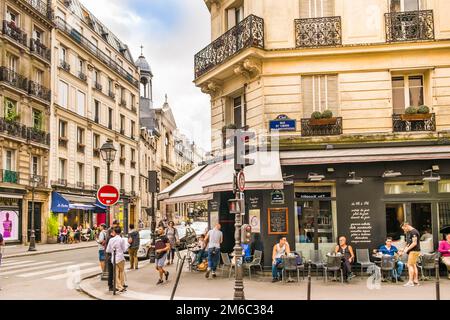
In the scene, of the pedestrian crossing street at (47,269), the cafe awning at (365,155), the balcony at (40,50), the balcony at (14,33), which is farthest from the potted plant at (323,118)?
the balcony at (40,50)

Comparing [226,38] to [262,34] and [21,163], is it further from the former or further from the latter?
[21,163]

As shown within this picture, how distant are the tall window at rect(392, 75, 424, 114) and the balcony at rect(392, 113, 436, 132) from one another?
435 millimetres

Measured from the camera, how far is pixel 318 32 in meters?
16.0

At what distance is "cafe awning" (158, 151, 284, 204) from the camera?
539 inches

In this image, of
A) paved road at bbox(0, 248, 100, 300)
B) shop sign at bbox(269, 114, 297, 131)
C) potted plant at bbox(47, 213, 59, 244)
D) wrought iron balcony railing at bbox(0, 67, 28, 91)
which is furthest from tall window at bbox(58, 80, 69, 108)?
shop sign at bbox(269, 114, 297, 131)

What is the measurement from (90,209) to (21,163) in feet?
29.8

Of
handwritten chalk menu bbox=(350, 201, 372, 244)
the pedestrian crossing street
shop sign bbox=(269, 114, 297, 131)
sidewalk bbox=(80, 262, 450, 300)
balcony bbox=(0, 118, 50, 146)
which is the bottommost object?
the pedestrian crossing street

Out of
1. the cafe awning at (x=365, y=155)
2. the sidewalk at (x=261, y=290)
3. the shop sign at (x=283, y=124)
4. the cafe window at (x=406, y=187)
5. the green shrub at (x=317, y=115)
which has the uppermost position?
the green shrub at (x=317, y=115)

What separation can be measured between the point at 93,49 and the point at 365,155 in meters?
36.0

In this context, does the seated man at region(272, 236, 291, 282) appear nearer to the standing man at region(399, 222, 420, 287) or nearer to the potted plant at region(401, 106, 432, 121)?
the standing man at region(399, 222, 420, 287)

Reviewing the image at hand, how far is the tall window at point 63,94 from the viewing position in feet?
129

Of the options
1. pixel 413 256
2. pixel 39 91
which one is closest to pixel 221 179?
pixel 413 256

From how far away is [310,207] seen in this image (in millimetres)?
15453

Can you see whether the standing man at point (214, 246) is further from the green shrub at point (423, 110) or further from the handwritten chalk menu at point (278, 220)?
the green shrub at point (423, 110)
